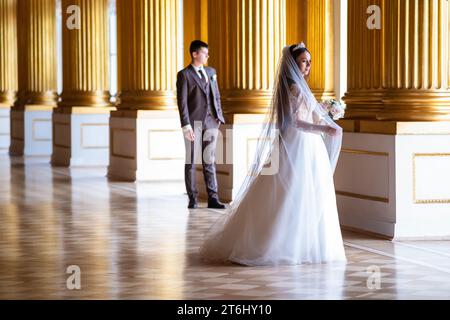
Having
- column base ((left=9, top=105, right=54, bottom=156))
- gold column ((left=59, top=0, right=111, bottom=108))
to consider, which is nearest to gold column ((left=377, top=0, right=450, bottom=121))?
gold column ((left=59, top=0, right=111, bottom=108))

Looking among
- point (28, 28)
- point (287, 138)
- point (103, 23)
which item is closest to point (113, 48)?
point (28, 28)

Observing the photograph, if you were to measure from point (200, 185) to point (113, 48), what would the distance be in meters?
10.4

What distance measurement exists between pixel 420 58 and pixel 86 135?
31.7 ft

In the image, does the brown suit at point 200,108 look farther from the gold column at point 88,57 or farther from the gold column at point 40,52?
the gold column at point 40,52

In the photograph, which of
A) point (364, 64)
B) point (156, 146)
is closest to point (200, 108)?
point (364, 64)

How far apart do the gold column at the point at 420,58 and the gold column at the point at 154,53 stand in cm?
616

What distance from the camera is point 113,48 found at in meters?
22.1

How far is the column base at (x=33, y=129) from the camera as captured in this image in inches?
799

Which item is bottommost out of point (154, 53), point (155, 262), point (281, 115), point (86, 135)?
point (155, 262)

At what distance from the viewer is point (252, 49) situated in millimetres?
11766

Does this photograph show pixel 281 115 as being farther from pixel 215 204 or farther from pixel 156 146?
pixel 156 146

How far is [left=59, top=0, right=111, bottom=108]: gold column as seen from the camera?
16.9 metres

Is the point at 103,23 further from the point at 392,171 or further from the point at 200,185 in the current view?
the point at 392,171

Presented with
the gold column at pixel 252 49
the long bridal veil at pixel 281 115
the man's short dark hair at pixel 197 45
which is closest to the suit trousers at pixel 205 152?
the man's short dark hair at pixel 197 45
